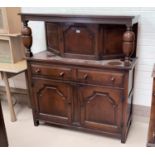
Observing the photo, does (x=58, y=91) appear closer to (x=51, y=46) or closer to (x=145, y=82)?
(x=51, y=46)

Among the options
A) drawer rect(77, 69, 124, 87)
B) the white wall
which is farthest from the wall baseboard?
drawer rect(77, 69, 124, 87)

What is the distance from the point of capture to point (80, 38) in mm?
2229

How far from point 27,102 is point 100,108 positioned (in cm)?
143

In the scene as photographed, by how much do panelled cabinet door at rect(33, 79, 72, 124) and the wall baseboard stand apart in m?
0.74

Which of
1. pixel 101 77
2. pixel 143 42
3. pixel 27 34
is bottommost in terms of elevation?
pixel 101 77

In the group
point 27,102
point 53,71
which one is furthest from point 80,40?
point 27,102

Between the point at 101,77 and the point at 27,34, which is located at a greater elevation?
the point at 27,34

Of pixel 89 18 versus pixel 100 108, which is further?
pixel 100 108

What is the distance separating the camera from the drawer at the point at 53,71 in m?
2.23

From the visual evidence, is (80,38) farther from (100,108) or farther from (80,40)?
(100,108)

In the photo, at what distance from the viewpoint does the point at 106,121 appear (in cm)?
224

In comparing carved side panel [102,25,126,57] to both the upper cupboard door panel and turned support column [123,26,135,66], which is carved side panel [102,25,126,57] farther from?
turned support column [123,26,135,66]

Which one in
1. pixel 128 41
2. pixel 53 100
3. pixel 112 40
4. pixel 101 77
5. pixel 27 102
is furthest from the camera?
pixel 27 102
